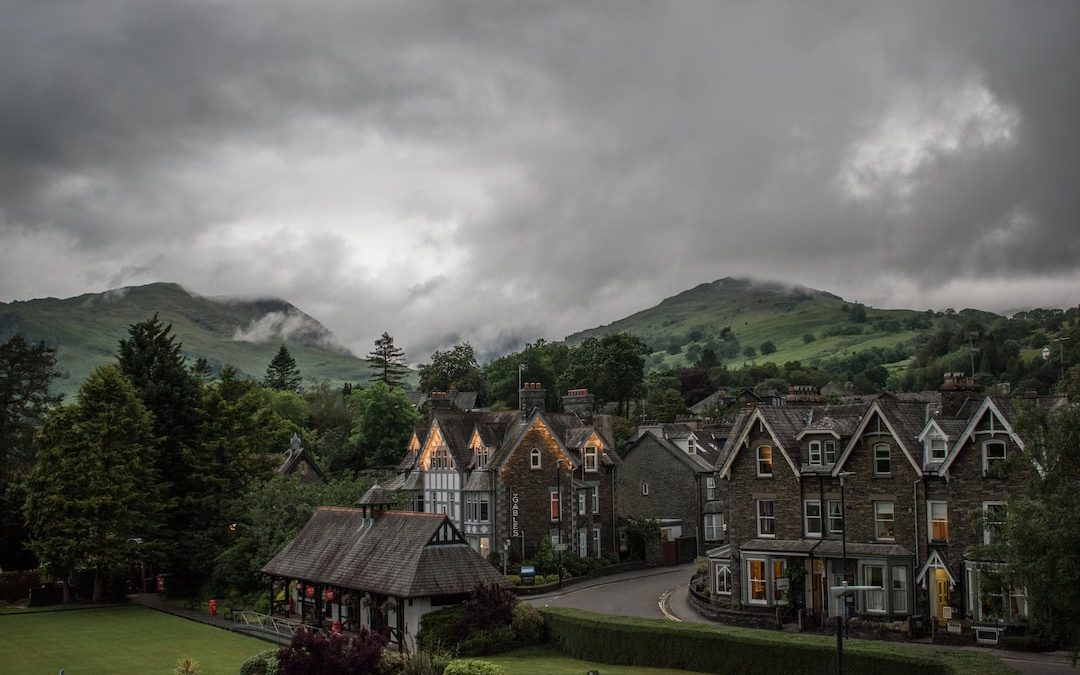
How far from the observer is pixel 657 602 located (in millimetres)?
49906

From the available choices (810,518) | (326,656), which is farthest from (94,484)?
(810,518)

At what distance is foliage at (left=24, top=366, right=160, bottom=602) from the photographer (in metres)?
54.8

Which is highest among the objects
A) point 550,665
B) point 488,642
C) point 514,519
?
point 514,519

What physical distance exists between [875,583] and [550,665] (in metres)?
16.2

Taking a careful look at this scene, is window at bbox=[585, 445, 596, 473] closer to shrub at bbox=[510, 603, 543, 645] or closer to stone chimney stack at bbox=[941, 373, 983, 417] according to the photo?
shrub at bbox=[510, 603, 543, 645]

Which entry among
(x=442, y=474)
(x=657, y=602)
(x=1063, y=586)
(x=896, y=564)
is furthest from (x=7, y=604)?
(x=1063, y=586)

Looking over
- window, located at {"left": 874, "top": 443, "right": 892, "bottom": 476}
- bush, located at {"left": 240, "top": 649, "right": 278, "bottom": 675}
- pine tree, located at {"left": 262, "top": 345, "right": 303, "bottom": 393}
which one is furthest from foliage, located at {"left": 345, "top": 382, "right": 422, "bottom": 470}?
pine tree, located at {"left": 262, "top": 345, "right": 303, "bottom": 393}

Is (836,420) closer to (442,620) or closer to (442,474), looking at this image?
(442,620)

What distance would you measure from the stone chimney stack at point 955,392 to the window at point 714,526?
94.0 feet

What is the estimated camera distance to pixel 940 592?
40.6 metres

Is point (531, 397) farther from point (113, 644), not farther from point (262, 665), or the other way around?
point (262, 665)

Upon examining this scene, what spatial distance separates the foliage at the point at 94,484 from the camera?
54812mm

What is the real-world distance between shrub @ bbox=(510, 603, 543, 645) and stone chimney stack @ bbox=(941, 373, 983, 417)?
20.0 meters

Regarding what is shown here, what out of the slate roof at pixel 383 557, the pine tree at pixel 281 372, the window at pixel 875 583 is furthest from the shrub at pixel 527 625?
the pine tree at pixel 281 372
